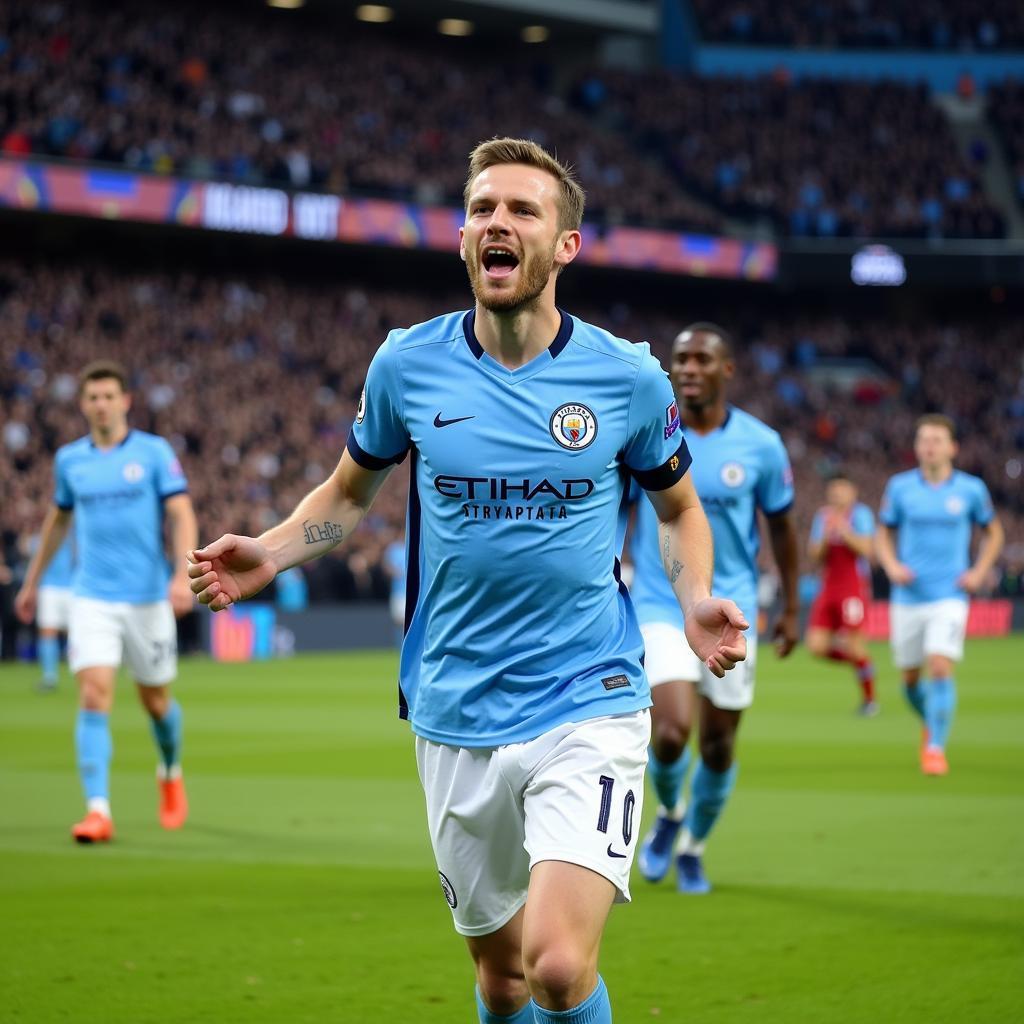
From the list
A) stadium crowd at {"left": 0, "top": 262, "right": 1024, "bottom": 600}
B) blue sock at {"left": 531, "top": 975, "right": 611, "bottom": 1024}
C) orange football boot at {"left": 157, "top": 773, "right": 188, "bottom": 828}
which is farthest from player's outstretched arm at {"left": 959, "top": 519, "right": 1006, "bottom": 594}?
stadium crowd at {"left": 0, "top": 262, "right": 1024, "bottom": 600}

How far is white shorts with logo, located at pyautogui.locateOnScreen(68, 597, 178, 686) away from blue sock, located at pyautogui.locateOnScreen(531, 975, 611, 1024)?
6.57 metres

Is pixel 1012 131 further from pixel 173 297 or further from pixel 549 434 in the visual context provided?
pixel 549 434

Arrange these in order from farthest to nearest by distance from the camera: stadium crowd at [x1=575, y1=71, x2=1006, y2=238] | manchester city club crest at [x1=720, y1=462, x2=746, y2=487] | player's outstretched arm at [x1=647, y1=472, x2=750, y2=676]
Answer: stadium crowd at [x1=575, y1=71, x2=1006, y2=238]
manchester city club crest at [x1=720, y1=462, x2=746, y2=487]
player's outstretched arm at [x1=647, y1=472, x2=750, y2=676]

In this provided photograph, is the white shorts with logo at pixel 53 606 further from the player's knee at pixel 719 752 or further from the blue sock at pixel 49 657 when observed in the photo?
the player's knee at pixel 719 752

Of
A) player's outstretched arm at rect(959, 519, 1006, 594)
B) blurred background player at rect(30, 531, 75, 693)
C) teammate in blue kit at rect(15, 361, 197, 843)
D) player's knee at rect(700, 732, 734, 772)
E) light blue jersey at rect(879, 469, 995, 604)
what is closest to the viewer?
player's knee at rect(700, 732, 734, 772)

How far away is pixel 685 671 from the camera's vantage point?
873cm

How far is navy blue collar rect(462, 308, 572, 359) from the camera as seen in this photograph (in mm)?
4891

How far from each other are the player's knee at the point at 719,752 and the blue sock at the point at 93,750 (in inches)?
142

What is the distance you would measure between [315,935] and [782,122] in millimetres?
45894

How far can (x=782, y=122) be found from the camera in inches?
2018

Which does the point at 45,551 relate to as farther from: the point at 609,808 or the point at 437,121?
the point at 437,121

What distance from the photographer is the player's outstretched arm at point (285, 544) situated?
4664 mm

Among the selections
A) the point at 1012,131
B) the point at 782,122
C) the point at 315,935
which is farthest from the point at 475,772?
the point at 1012,131

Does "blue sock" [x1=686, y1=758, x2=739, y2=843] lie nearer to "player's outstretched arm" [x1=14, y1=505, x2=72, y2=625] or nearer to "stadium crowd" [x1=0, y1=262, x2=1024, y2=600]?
"player's outstretched arm" [x1=14, y1=505, x2=72, y2=625]
